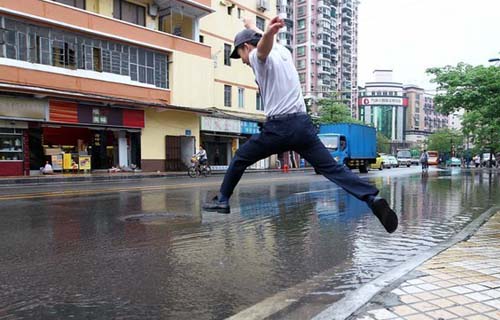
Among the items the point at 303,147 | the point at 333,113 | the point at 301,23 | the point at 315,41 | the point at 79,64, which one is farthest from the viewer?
the point at 315,41

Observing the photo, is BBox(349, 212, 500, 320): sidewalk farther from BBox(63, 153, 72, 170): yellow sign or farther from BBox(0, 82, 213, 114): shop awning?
BBox(63, 153, 72, 170): yellow sign

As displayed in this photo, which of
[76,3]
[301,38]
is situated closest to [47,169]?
[76,3]

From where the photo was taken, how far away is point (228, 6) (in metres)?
33.9

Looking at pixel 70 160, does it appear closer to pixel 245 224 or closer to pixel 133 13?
pixel 133 13

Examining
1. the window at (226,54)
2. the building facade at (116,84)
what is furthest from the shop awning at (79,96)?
the window at (226,54)

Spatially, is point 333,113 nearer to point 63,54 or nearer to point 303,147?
point 63,54

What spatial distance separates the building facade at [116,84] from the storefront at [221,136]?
0.08 m

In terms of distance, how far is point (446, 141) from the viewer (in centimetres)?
8138

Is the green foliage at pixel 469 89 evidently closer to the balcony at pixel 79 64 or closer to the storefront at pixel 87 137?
the balcony at pixel 79 64

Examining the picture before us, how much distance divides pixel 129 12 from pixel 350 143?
16.0 meters

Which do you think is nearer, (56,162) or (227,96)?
(56,162)

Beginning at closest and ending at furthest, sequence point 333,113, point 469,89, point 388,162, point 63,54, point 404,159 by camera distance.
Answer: point 469,89, point 63,54, point 388,162, point 333,113, point 404,159

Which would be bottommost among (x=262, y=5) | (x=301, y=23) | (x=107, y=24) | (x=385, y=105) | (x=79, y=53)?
(x=79, y=53)

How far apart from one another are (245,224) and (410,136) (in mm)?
134286
